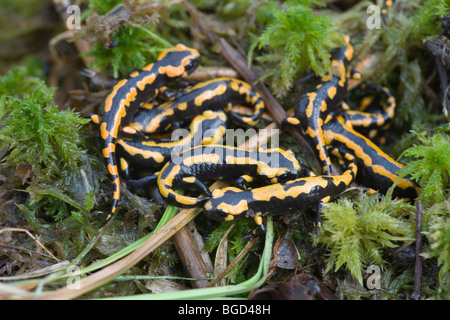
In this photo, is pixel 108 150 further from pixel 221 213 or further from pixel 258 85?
pixel 258 85

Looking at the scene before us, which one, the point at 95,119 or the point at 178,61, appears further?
the point at 178,61

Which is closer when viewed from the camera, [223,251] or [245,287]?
[245,287]

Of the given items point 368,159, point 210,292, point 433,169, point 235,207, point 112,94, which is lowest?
point 210,292

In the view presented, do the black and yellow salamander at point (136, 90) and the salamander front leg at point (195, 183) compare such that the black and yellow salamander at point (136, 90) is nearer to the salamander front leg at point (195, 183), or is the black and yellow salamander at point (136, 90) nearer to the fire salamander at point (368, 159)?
the salamander front leg at point (195, 183)

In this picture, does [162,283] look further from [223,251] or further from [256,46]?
[256,46]

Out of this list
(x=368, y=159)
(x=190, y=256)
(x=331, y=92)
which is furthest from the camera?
(x=331, y=92)

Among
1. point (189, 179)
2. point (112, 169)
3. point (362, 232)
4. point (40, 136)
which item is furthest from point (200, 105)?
point (362, 232)

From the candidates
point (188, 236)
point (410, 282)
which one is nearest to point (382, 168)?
point (410, 282)
